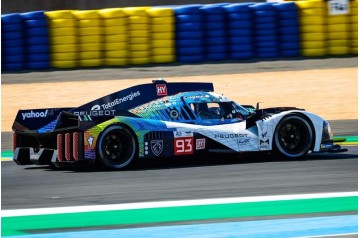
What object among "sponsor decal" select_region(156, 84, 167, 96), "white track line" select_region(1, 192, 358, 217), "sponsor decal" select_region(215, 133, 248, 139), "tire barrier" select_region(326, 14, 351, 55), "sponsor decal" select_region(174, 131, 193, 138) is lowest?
"white track line" select_region(1, 192, 358, 217)

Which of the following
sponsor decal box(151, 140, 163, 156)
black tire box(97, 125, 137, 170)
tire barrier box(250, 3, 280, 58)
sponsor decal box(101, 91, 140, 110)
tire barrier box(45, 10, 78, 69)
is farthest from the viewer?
tire barrier box(250, 3, 280, 58)

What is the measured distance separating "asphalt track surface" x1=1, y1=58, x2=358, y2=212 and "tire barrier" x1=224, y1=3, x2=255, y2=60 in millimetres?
8763

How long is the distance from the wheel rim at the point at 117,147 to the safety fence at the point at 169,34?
10.2 meters

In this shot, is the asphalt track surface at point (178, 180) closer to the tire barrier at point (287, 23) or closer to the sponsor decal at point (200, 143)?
the sponsor decal at point (200, 143)

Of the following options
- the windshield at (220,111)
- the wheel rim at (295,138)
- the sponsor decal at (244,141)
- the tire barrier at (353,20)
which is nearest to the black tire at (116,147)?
the windshield at (220,111)

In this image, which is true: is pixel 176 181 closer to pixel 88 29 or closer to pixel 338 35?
pixel 88 29

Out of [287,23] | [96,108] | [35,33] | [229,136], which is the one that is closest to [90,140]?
[96,108]

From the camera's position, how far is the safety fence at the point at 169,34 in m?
21.2

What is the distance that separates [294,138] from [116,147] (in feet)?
8.56

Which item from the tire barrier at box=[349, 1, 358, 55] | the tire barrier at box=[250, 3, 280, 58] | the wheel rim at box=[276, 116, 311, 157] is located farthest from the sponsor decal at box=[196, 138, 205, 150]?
the tire barrier at box=[349, 1, 358, 55]

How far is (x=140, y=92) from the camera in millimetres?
11914

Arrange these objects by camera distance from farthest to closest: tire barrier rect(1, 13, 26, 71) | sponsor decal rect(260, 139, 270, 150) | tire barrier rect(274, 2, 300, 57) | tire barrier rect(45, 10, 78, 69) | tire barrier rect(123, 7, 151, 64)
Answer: tire barrier rect(274, 2, 300, 57) → tire barrier rect(123, 7, 151, 64) → tire barrier rect(45, 10, 78, 69) → tire barrier rect(1, 13, 26, 71) → sponsor decal rect(260, 139, 270, 150)

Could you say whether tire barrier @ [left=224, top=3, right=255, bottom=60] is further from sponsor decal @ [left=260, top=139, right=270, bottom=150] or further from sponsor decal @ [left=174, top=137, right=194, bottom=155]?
sponsor decal @ [left=174, top=137, right=194, bottom=155]

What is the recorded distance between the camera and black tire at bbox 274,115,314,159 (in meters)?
12.2
